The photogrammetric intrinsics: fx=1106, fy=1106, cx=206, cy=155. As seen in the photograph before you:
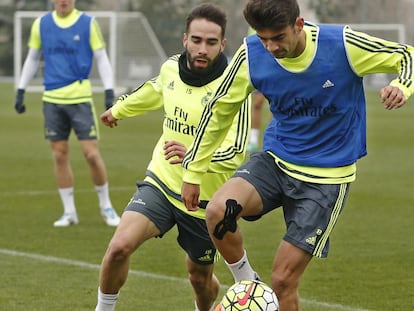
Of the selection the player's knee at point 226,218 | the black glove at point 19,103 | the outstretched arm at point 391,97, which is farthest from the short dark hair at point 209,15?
the black glove at point 19,103

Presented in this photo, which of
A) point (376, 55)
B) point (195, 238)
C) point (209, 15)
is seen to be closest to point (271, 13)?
point (376, 55)

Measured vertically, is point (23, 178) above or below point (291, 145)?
below

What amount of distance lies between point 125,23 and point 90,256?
2761cm

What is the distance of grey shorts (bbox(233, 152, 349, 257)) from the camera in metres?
6.02

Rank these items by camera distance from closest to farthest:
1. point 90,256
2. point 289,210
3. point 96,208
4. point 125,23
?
point 289,210
point 90,256
point 96,208
point 125,23

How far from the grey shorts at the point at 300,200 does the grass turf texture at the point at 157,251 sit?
164 centimetres

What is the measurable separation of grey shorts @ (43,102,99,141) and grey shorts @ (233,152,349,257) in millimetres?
5315

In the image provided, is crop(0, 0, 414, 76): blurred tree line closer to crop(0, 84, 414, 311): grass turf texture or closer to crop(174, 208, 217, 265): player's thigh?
crop(0, 84, 414, 311): grass turf texture

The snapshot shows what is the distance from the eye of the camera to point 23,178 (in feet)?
52.4

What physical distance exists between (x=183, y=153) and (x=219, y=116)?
44cm

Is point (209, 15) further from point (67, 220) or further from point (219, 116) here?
point (67, 220)

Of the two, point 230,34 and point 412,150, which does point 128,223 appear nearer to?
point 412,150

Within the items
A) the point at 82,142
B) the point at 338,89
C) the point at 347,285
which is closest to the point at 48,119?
the point at 82,142

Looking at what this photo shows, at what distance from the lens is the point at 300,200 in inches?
242
